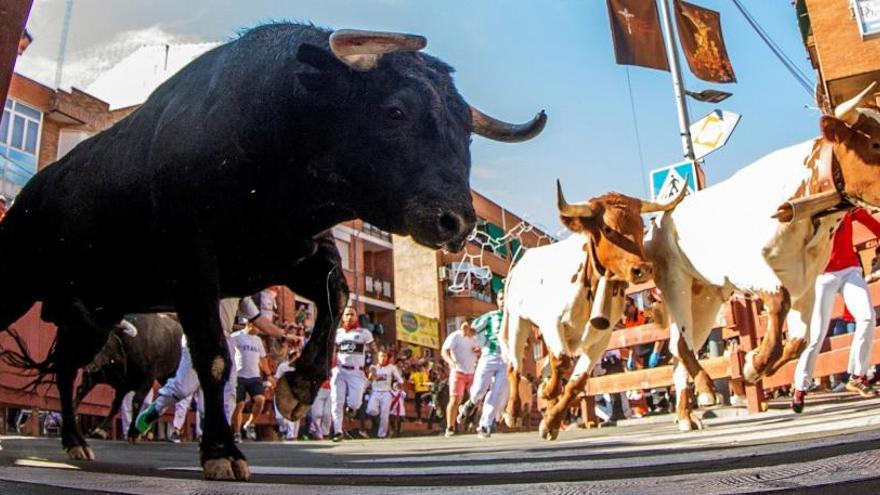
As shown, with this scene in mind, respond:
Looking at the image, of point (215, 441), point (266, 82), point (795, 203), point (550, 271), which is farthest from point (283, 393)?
point (550, 271)

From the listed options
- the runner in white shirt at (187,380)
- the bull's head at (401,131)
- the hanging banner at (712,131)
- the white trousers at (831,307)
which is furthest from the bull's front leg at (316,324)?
the hanging banner at (712,131)

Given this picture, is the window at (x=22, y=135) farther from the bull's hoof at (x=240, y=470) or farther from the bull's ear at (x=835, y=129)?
the bull's hoof at (x=240, y=470)

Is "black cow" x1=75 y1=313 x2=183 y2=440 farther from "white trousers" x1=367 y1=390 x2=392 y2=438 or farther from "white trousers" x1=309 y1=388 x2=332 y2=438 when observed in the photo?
"white trousers" x1=367 y1=390 x2=392 y2=438

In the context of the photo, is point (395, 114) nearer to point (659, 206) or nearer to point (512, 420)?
point (659, 206)

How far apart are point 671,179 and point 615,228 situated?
3708 mm

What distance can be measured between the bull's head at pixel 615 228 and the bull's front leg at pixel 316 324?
13.2ft

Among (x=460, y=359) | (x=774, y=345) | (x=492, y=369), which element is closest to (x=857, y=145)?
(x=774, y=345)

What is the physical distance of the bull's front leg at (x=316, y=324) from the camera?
4582 millimetres

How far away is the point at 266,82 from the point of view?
15.0 feet

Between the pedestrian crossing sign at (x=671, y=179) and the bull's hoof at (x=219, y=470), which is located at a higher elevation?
the pedestrian crossing sign at (x=671, y=179)

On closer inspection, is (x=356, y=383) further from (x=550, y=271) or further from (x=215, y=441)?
(x=215, y=441)

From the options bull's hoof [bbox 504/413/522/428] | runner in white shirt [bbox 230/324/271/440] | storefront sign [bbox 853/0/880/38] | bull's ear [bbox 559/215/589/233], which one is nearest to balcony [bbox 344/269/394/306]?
storefront sign [bbox 853/0/880/38]

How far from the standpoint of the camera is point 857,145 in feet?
23.0

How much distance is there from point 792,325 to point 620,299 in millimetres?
2006
